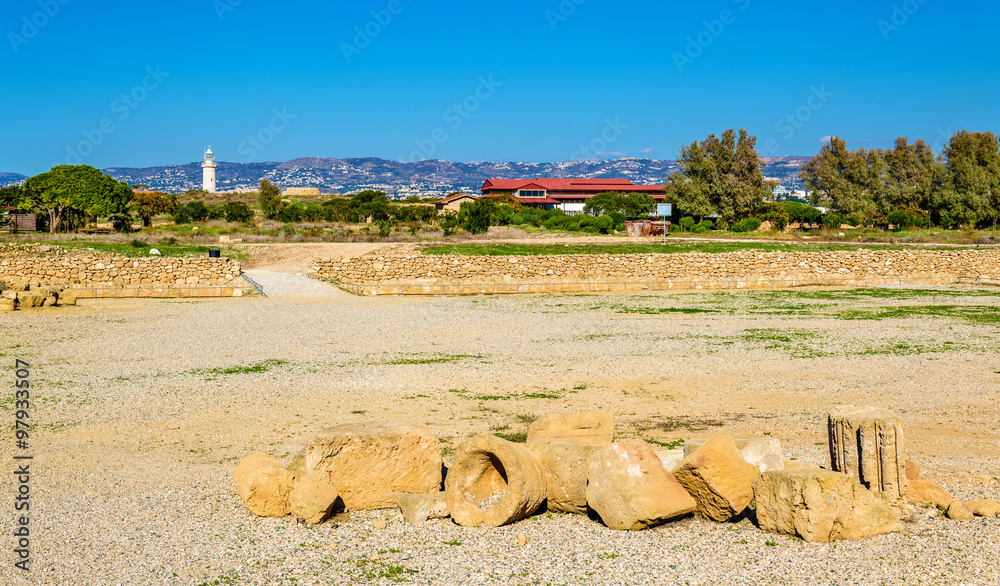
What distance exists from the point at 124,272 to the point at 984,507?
77.6 ft

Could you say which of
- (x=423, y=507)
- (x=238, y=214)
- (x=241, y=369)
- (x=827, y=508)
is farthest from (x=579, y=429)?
(x=238, y=214)

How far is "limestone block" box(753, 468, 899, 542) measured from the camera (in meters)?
5.65

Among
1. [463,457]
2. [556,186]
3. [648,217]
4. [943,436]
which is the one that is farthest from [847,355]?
[556,186]

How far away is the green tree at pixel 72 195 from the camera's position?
4375 cm

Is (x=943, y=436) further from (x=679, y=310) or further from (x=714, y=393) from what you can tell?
(x=679, y=310)

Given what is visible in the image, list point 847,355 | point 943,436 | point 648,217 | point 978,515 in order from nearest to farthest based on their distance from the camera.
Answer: point 978,515 < point 943,436 < point 847,355 < point 648,217

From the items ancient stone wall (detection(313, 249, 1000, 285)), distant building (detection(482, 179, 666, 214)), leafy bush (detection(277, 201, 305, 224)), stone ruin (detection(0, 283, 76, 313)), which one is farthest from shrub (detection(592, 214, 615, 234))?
distant building (detection(482, 179, 666, 214))

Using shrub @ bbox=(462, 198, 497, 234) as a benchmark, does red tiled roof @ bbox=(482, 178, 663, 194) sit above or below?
above

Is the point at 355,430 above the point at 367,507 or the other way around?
above

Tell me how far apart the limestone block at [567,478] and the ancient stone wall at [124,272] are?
785 inches

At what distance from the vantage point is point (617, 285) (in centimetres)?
2669

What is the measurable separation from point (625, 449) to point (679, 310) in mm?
15441

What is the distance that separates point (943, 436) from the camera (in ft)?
28.1

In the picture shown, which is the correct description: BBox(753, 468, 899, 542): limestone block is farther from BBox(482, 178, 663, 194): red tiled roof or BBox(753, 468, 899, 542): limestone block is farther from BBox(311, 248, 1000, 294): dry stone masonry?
BBox(482, 178, 663, 194): red tiled roof
